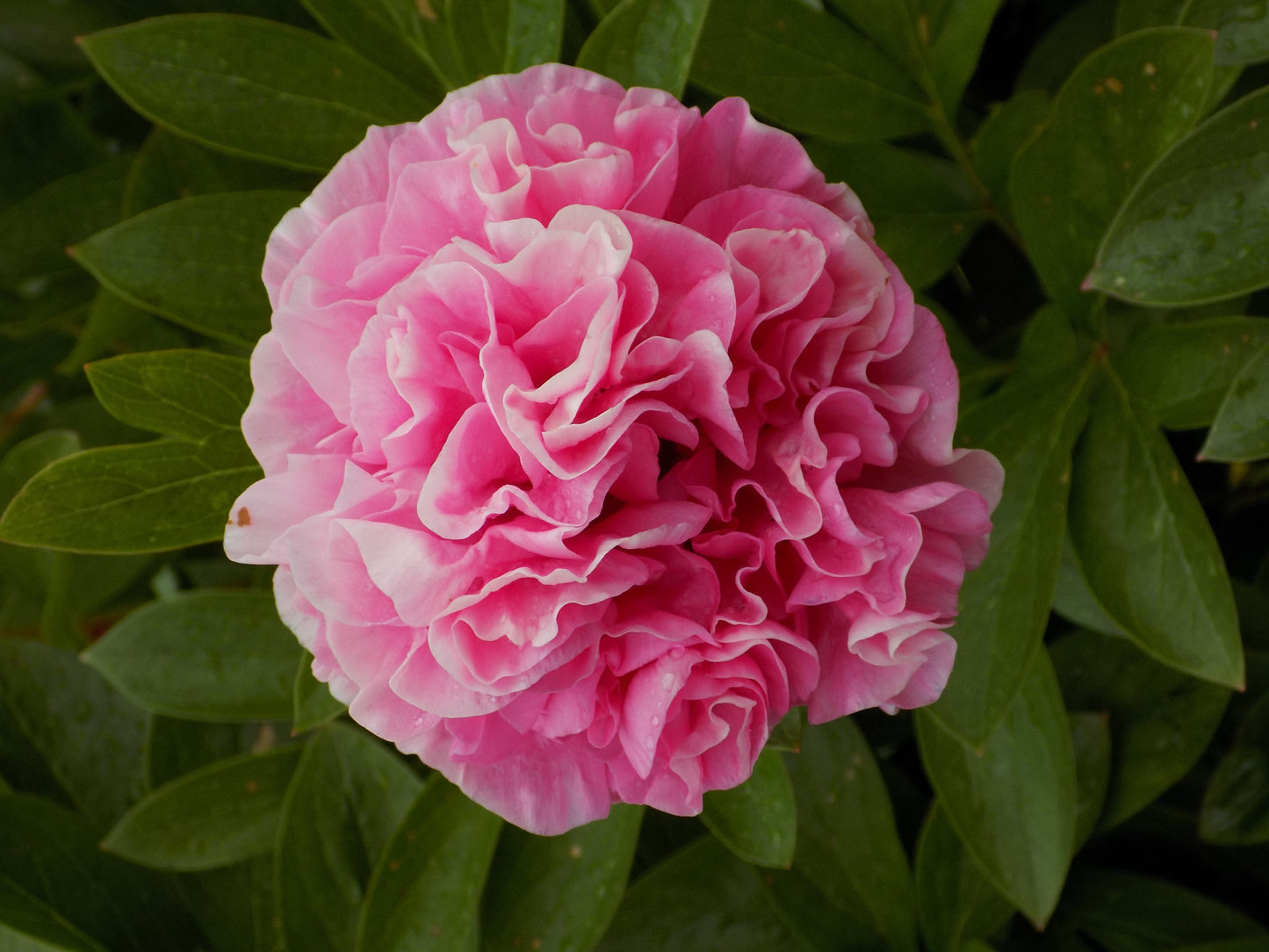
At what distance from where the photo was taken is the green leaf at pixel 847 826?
0.73 meters

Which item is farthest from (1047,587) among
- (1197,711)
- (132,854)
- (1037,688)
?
(132,854)

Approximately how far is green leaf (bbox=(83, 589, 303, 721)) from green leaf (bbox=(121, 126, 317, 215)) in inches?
11.6

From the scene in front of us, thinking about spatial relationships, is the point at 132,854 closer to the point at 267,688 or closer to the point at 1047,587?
the point at 267,688

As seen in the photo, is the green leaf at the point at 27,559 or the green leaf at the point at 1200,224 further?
the green leaf at the point at 27,559

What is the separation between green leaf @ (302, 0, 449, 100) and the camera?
2.08 feet

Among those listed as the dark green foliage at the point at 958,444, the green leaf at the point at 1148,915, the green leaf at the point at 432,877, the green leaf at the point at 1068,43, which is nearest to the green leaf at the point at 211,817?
the dark green foliage at the point at 958,444

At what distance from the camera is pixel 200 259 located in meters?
0.64

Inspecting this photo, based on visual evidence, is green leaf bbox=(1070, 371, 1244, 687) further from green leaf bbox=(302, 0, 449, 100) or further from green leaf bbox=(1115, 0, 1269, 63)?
green leaf bbox=(302, 0, 449, 100)

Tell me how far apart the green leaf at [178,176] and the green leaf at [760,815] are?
20.2 inches

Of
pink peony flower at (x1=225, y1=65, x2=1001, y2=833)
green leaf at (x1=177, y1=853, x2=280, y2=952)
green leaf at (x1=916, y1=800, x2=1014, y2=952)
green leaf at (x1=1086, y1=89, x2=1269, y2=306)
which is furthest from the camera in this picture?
green leaf at (x1=177, y1=853, x2=280, y2=952)

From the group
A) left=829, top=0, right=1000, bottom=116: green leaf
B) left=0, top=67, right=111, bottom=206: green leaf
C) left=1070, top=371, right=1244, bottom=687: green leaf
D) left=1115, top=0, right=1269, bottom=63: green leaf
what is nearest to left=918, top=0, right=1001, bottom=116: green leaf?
left=829, top=0, right=1000, bottom=116: green leaf

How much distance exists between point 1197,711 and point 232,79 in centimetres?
74

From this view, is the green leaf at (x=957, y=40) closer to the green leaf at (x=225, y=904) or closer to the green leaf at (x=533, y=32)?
the green leaf at (x=533, y=32)

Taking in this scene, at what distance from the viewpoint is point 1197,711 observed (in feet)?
2.30
